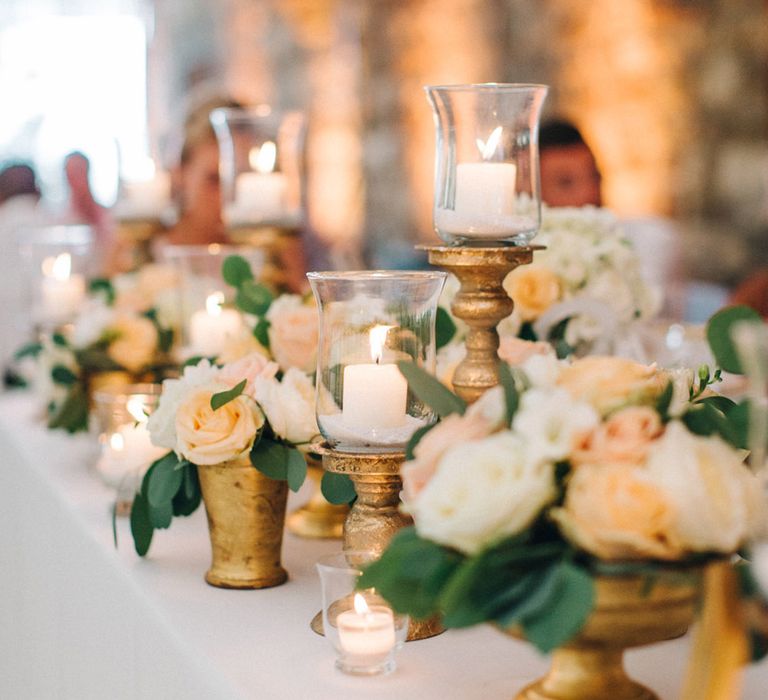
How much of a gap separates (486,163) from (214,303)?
0.76 meters

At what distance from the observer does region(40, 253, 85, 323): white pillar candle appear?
99.6 inches

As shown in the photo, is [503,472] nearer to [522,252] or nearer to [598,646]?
[598,646]

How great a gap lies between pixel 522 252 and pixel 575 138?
1864mm

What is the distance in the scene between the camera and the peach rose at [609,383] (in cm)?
83

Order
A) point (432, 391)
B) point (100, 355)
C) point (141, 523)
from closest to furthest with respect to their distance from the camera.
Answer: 1. point (432, 391)
2. point (141, 523)
3. point (100, 355)

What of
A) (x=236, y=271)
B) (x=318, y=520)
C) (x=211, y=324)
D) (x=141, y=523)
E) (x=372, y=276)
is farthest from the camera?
(x=211, y=324)

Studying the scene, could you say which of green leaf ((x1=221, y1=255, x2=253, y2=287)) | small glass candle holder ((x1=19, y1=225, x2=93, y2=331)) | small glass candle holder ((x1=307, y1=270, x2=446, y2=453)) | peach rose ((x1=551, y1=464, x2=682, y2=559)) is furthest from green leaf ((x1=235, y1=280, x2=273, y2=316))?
small glass candle holder ((x1=19, y1=225, x2=93, y2=331))

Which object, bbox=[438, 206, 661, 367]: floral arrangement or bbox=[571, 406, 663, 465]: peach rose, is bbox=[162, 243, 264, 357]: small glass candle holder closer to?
bbox=[438, 206, 661, 367]: floral arrangement

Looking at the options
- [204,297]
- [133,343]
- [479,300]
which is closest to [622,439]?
[479,300]

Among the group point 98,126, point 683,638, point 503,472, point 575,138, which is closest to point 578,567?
point 503,472

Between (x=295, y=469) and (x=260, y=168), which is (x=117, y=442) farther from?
(x=260, y=168)

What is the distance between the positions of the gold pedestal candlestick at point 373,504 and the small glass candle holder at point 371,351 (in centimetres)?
1

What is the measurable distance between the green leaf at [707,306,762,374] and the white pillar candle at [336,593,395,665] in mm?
361

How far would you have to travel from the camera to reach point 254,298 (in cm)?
156
